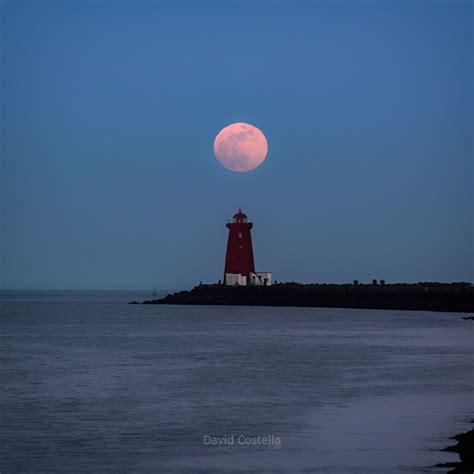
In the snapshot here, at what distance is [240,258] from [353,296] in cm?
1042

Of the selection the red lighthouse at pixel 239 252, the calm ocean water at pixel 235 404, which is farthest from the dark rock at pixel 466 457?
the red lighthouse at pixel 239 252

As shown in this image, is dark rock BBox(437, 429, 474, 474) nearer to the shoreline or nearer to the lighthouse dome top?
the shoreline

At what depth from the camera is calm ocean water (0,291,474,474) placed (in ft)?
53.0

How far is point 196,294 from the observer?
95250mm

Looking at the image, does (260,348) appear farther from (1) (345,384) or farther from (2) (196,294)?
(2) (196,294)

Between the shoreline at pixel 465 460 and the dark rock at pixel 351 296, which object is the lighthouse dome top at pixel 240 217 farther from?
the shoreline at pixel 465 460

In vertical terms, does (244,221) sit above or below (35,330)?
above

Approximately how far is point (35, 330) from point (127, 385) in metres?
31.5

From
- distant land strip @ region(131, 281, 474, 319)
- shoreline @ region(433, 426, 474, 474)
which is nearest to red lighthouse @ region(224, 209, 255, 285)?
distant land strip @ region(131, 281, 474, 319)

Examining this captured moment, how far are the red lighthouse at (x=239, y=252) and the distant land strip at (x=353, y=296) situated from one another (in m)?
1.18

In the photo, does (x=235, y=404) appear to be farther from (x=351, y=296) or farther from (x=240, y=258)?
(x=351, y=296)

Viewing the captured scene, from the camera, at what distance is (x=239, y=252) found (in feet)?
266

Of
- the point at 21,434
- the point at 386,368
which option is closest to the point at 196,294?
the point at 386,368

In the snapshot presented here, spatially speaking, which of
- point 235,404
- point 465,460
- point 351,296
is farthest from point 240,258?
point 465,460
